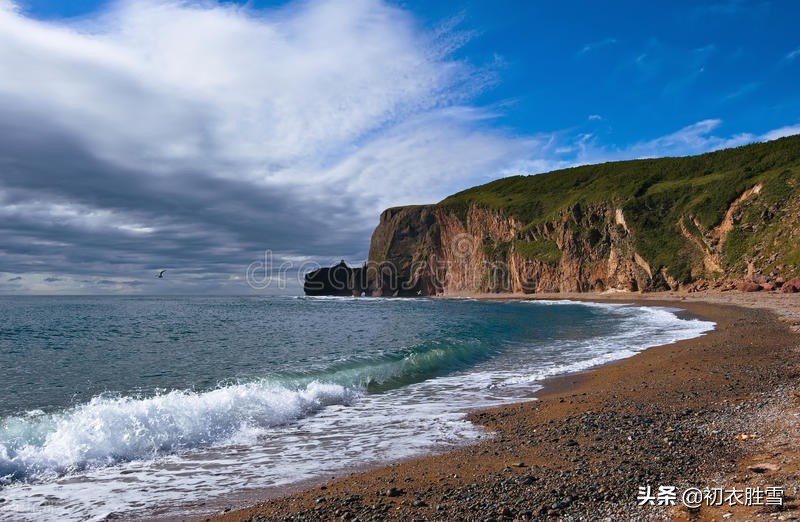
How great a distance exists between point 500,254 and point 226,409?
102 m

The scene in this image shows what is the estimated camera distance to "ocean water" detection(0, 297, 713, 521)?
6.98 metres

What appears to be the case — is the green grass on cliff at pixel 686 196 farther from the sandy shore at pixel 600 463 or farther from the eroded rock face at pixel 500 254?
the sandy shore at pixel 600 463

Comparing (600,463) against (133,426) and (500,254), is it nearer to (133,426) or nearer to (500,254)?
(133,426)

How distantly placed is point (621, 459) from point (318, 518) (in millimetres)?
3914

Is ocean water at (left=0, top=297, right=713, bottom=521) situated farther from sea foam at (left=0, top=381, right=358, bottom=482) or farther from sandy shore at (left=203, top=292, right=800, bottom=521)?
sandy shore at (left=203, top=292, right=800, bottom=521)

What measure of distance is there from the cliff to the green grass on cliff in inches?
7.5

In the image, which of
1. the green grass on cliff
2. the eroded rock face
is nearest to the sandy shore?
the green grass on cliff

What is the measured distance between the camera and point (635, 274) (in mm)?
73500

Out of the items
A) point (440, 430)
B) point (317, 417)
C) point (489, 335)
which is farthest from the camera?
point (489, 335)

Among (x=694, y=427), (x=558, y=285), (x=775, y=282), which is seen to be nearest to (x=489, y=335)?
(x=694, y=427)

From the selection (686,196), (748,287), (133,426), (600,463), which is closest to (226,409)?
(133,426)

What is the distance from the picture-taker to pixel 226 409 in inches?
424

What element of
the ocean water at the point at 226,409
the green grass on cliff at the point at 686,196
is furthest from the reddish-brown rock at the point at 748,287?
the ocean water at the point at 226,409

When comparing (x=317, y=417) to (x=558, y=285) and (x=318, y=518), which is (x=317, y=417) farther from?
(x=558, y=285)
